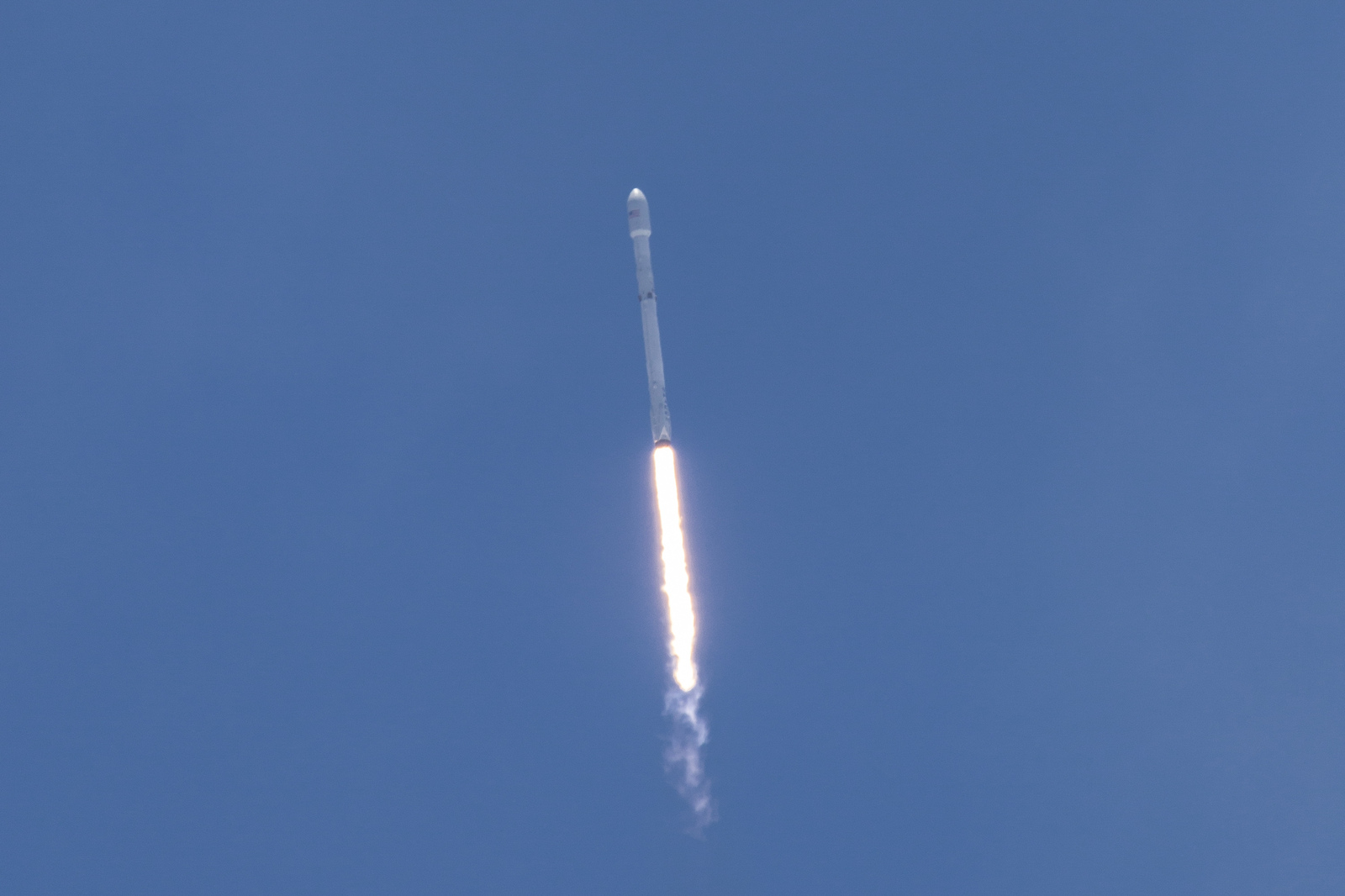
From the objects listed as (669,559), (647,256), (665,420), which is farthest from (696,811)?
(647,256)

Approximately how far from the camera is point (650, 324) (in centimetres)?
9556

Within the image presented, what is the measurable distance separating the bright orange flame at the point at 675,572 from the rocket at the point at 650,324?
1699 millimetres

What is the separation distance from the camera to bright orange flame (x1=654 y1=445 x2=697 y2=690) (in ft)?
321

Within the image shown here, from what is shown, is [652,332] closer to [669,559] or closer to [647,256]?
[647,256]

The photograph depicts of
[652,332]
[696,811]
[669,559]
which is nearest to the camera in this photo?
[652,332]

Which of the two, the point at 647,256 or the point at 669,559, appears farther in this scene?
the point at 669,559

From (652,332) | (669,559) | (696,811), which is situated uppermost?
(652,332)

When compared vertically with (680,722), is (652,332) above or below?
above

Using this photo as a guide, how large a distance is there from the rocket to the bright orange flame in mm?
1699

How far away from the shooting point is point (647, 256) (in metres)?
97.4

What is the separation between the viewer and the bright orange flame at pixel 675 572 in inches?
3848

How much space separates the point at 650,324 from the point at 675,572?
798 inches

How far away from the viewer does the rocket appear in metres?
95.6

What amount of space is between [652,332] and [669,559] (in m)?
18.7
